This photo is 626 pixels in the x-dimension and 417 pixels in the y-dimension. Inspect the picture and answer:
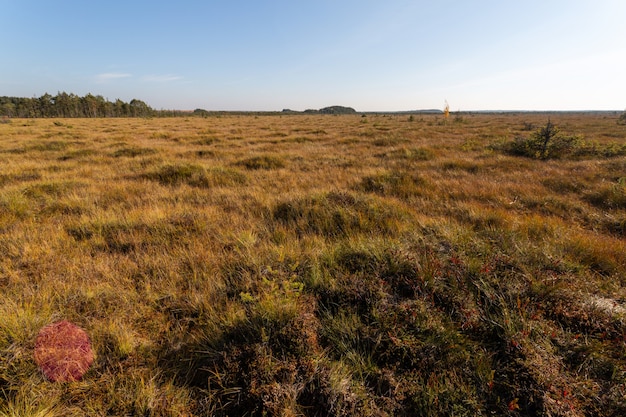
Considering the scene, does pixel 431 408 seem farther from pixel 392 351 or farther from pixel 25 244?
pixel 25 244

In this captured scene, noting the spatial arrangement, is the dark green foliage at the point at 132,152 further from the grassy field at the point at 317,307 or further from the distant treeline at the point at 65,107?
the distant treeline at the point at 65,107

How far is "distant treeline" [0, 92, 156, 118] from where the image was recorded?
259ft

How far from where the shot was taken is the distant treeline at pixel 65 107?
79.0m

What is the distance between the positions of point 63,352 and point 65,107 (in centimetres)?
11765

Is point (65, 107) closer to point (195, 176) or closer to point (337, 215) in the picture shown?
point (195, 176)

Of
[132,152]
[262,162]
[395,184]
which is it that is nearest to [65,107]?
[132,152]

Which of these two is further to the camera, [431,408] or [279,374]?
[279,374]

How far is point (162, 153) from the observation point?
11.1 meters

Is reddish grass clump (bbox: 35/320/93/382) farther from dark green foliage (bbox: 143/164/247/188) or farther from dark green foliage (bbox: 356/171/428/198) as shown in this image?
dark green foliage (bbox: 356/171/428/198)

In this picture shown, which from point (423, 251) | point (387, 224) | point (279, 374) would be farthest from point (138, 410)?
point (387, 224)

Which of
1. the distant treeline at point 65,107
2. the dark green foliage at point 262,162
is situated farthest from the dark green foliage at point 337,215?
the distant treeline at point 65,107

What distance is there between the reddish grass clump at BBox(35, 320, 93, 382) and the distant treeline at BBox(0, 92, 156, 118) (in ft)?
375

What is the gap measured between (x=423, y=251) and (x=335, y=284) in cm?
122

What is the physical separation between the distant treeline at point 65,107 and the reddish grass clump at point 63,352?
114180 mm
